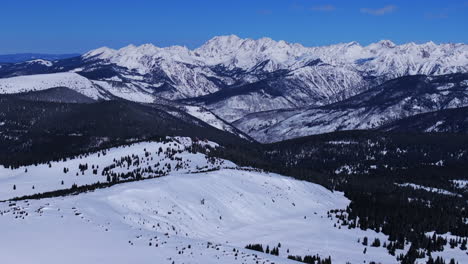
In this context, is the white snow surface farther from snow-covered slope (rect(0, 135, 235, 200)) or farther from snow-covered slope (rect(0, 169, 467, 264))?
snow-covered slope (rect(0, 135, 235, 200))

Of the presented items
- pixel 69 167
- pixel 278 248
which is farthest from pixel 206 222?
pixel 69 167

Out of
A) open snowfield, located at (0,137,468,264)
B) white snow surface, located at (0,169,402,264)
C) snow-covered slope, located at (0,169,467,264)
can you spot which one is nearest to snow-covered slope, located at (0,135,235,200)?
open snowfield, located at (0,137,468,264)

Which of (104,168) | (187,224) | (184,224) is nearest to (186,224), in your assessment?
(187,224)

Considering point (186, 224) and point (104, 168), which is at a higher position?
point (104, 168)

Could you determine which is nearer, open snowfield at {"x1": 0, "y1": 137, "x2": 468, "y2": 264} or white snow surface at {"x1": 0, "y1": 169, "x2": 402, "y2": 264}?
open snowfield at {"x1": 0, "y1": 137, "x2": 468, "y2": 264}

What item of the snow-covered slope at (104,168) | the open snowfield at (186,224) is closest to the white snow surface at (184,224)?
the open snowfield at (186,224)

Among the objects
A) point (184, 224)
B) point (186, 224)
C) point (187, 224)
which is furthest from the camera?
point (187, 224)

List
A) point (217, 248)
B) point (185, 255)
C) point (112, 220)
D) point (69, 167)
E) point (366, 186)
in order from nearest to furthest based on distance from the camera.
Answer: point (185, 255), point (217, 248), point (112, 220), point (69, 167), point (366, 186)

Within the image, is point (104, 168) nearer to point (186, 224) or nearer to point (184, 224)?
point (186, 224)

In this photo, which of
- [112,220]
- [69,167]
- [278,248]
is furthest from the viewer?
[69,167]

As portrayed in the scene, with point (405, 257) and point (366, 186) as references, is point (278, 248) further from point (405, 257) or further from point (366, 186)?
point (366, 186)

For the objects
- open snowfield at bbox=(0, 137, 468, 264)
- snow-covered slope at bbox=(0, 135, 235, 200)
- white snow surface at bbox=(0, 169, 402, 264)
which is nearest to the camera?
open snowfield at bbox=(0, 137, 468, 264)
